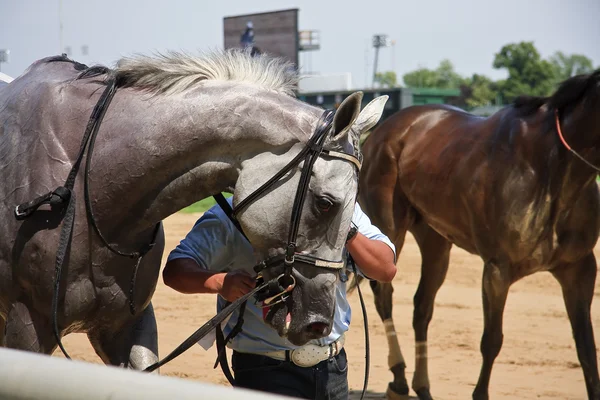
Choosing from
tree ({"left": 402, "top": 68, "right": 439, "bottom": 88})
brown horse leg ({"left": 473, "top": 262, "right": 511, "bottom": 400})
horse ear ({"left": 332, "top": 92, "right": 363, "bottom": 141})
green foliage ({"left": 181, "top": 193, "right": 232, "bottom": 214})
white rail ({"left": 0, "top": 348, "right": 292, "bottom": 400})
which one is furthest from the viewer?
tree ({"left": 402, "top": 68, "right": 439, "bottom": 88})

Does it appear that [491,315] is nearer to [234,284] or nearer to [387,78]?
[234,284]

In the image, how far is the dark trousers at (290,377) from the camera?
10.0ft

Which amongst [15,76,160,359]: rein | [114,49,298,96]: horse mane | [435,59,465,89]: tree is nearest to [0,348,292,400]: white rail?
[15,76,160,359]: rein

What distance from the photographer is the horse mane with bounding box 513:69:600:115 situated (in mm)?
5207

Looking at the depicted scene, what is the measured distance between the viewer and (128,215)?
2848mm

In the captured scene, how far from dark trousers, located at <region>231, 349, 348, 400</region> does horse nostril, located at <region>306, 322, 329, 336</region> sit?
0.47 meters

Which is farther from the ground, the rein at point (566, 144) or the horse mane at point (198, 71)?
the horse mane at point (198, 71)

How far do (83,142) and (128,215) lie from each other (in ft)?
1.00

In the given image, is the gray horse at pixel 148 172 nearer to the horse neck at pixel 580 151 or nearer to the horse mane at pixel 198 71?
the horse mane at pixel 198 71


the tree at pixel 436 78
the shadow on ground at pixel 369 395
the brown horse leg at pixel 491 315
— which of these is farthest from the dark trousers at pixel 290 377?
the tree at pixel 436 78

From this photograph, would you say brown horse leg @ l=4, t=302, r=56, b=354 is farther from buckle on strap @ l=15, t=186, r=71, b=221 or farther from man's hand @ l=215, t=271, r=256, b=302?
man's hand @ l=215, t=271, r=256, b=302

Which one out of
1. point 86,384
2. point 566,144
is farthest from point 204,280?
point 566,144

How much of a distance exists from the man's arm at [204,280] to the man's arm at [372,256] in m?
0.45

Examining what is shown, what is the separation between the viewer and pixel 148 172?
9.18 feet
